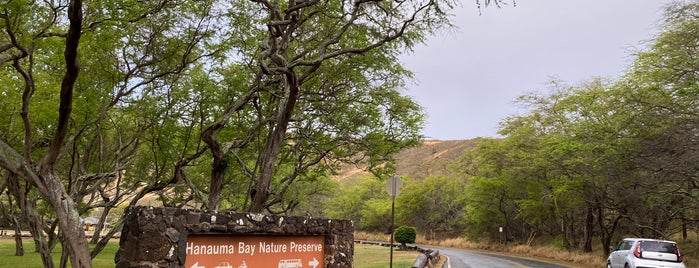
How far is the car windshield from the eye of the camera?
16781 millimetres

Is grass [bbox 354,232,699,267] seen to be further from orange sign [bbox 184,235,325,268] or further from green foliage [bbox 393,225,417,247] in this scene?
orange sign [bbox 184,235,325,268]

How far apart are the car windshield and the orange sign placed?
13818 mm

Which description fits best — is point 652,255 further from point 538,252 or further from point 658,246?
point 538,252

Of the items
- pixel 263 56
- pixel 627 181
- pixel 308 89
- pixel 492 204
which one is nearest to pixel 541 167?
pixel 627 181

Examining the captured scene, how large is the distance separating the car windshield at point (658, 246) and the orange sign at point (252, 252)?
45.3 feet

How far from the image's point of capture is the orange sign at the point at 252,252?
5.46 metres

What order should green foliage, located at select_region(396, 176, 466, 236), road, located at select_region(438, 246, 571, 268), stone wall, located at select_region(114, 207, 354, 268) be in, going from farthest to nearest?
green foliage, located at select_region(396, 176, 466, 236), road, located at select_region(438, 246, 571, 268), stone wall, located at select_region(114, 207, 354, 268)

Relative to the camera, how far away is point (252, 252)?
594 cm

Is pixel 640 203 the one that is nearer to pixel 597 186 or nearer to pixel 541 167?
pixel 597 186

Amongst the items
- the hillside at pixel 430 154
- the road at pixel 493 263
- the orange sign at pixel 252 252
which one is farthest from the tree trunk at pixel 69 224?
the hillside at pixel 430 154

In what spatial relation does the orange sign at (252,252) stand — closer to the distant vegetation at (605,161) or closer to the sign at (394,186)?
the sign at (394,186)

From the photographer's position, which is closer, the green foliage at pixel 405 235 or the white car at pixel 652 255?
the white car at pixel 652 255

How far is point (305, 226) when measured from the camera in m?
6.86

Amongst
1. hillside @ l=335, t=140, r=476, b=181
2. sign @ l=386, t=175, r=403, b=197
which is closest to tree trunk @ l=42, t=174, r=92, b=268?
sign @ l=386, t=175, r=403, b=197
